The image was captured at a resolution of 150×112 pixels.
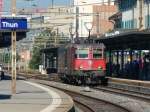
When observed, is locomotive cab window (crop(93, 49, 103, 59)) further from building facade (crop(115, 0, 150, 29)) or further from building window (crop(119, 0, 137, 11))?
building window (crop(119, 0, 137, 11))

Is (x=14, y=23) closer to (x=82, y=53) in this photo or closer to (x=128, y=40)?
(x=82, y=53)

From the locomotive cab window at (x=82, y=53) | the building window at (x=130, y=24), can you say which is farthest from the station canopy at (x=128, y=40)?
the building window at (x=130, y=24)

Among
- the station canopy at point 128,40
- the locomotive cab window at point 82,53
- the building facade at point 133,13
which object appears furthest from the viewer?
the building facade at point 133,13

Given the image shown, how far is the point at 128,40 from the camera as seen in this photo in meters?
49.8

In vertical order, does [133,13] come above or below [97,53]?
above

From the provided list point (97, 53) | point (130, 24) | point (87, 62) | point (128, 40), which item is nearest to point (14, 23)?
point (87, 62)

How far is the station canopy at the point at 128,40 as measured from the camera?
43344 millimetres

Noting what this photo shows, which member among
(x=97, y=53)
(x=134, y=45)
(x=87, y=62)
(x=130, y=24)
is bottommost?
(x=87, y=62)

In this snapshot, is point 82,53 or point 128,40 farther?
point 128,40

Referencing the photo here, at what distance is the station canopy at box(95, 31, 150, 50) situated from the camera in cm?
4334

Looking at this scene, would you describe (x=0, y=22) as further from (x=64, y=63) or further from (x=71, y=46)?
(x=64, y=63)

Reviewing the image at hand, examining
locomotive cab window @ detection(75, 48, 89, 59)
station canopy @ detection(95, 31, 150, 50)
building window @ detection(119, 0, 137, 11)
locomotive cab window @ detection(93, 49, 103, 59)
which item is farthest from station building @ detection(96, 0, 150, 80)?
locomotive cab window @ detection(75, 48, 89, 59)

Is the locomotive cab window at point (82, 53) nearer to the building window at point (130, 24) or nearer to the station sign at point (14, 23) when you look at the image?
the station sign at point (14, 23)

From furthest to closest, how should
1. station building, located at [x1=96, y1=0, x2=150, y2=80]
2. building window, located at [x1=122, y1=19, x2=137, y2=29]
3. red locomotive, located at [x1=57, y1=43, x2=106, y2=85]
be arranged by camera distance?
building window, located at [x1=122, y1=19, x2=137, y2=29] < station building, located at [x1=96, y1=0, x2=150, y2=80] < red locomotive, located at [x1=57, y1=43, x2=106, y2=85]
